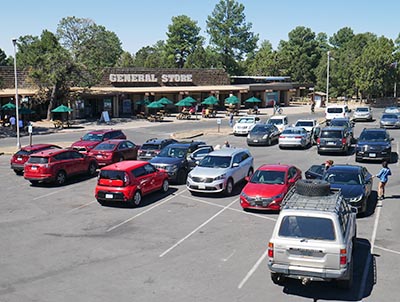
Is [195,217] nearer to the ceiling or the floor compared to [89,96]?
nearer to the floor

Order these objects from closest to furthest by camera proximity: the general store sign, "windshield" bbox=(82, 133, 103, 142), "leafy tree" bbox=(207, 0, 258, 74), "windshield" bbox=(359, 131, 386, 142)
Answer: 1. "windshield" bbox=(359, 131, 386, 142)
2. "windshield" bbox=(82, 133, 103, 142)
3. the general store sign
4. "leafy tree" bbox=(207, 0, 258, 74)

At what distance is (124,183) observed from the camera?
1775 cm

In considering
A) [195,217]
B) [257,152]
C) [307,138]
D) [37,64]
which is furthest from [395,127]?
[37,64]

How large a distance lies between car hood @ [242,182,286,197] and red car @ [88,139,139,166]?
34.7 feet

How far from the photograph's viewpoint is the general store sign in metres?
61.7

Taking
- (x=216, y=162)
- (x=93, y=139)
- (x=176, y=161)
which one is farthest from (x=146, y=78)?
(x=216, y=162)

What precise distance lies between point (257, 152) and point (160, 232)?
17.0 m

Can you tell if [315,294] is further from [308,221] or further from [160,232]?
[160,232]

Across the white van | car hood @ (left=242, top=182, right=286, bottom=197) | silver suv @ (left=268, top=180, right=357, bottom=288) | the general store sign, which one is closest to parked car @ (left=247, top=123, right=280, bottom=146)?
the white van

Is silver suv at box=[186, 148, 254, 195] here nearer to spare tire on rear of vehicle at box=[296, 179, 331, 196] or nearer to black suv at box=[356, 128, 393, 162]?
spare tire on rear of vehicle at box=[296, 179, 331, 196]

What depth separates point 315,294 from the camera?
10.3m

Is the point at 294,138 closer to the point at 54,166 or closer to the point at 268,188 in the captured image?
the point at 268,188

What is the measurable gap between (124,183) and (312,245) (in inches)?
371

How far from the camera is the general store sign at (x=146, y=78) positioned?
203 ft
